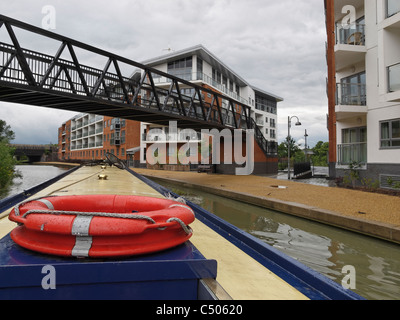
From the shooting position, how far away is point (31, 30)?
824 centimetres

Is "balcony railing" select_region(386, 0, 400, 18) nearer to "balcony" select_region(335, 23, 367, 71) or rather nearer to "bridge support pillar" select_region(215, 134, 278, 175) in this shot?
"balcony" select_region(335, 23, 367, 71)

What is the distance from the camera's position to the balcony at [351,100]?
12359mm

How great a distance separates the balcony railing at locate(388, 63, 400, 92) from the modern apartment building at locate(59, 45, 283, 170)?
17.4 metres

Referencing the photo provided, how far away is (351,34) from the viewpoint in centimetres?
1310

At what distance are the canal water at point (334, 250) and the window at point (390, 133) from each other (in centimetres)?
700

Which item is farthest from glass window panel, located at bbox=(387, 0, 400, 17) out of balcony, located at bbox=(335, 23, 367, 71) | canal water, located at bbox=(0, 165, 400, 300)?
canal water, located at bbox=(0, 165, 400, 300)

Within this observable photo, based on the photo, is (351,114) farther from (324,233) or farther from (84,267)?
(84,267)

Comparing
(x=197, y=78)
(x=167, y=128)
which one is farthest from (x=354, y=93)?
(x=167, y=128)

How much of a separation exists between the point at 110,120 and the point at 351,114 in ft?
148

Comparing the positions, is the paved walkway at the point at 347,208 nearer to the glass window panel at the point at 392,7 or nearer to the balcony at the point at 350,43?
the balcony at the point at 350,43

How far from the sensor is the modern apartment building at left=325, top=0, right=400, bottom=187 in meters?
10.7

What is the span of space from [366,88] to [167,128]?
29489 millimetres

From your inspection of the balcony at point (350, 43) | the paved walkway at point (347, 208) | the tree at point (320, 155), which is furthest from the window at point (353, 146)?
the tree at point (320, 155)

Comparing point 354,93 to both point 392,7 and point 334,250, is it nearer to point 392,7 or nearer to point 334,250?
point 392,7
